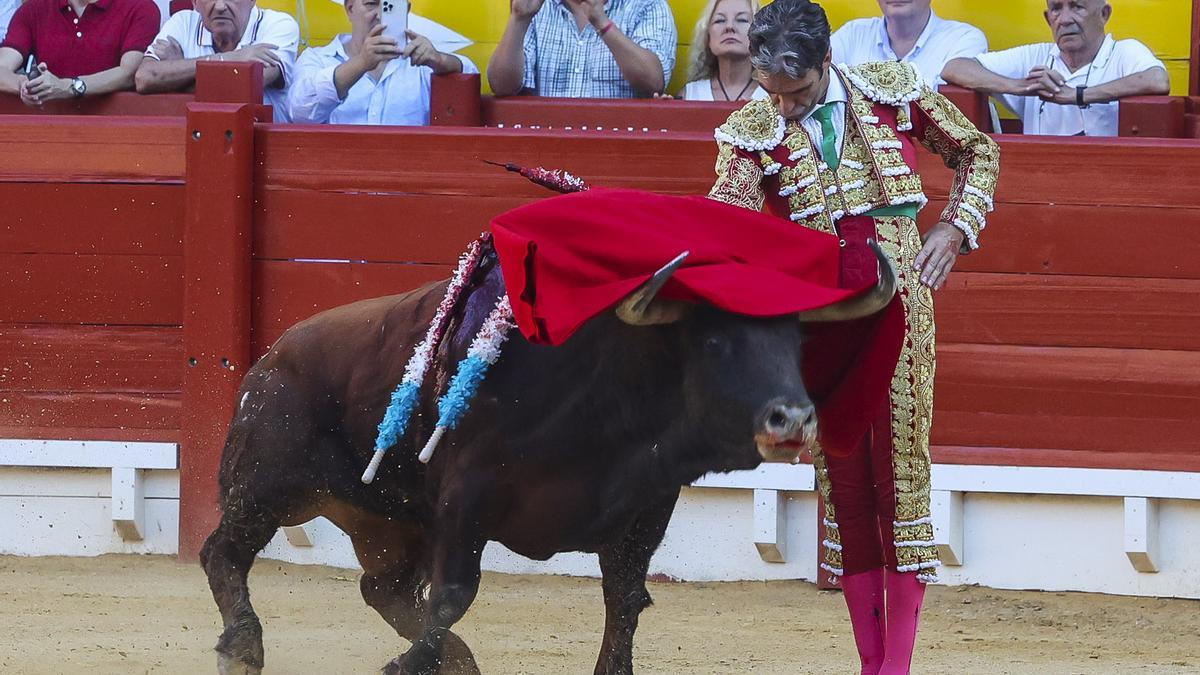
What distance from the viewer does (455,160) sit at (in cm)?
524

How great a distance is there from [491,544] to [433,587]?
6.48 ft

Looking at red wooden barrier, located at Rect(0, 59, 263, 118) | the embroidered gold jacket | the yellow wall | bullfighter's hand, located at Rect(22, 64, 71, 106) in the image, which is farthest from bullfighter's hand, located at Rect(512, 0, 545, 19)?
the embroidered gold jacket

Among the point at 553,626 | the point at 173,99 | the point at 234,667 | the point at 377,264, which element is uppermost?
the point at 173,99

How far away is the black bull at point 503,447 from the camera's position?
2.96m

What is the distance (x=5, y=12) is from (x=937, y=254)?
452 cm

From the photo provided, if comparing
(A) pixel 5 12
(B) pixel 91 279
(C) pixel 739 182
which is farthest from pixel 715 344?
(A) pixel 5 12

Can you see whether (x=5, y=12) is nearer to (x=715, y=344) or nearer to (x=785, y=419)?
(x=715, y=344)

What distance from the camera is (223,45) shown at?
19.6 feet

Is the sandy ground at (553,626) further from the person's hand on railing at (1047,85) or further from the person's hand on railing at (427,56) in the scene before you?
the person's hand on railing at (427,56)

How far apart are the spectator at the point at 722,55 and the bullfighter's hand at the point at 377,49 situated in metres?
0.94

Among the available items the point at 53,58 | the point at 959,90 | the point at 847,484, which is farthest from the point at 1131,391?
the point at 53,58

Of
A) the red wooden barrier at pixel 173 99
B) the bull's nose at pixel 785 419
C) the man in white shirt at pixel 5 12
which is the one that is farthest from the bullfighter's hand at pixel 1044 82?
the man in white shirt at pixel 5 12

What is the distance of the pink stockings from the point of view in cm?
343

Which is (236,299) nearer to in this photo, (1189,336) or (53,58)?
(53,58)
